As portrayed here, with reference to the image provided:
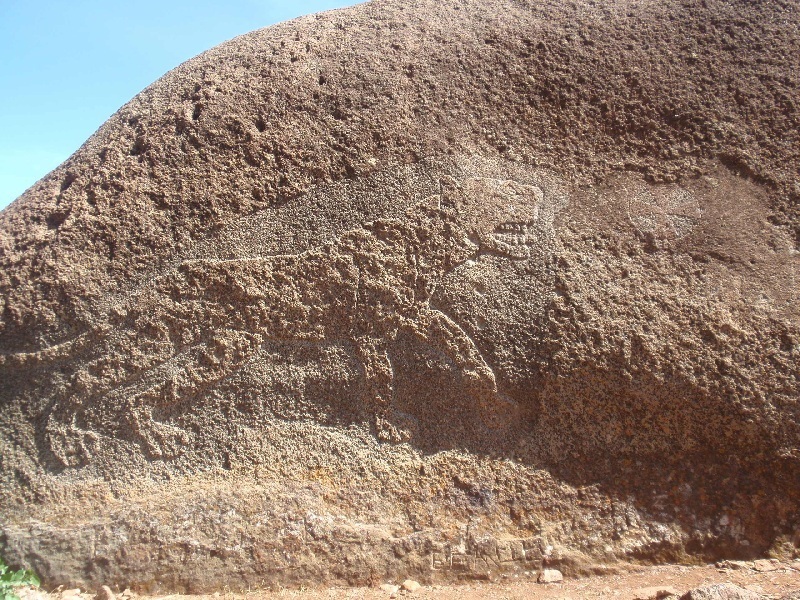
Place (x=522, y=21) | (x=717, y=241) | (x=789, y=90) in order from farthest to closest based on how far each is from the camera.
Answer: (x=522, y=21), (x=789, y=90), (x=717, y=241)

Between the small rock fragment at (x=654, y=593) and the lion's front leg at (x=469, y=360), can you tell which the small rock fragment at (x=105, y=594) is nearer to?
the lion's front leg at (x=469, y=360)

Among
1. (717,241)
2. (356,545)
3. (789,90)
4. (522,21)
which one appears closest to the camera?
(356,545)

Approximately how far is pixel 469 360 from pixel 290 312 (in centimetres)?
72

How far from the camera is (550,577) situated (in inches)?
94.3

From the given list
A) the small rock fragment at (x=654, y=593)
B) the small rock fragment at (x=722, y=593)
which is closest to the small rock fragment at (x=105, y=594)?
the small rock fragment at (x=654, y=593)

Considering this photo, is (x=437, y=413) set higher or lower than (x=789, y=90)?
lower

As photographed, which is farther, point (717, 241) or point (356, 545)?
point (717, 241)

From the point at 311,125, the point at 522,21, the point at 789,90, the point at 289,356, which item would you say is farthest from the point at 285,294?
the point at 789,90

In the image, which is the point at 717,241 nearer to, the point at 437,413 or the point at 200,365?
the point at 437,413

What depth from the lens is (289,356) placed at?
106 inches

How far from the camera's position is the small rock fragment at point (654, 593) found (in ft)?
7.40

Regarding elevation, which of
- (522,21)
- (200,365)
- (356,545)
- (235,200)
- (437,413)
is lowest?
(356,545)

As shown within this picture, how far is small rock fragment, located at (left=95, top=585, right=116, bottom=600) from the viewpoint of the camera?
2.47 m

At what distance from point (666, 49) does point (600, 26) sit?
299 millimetres
